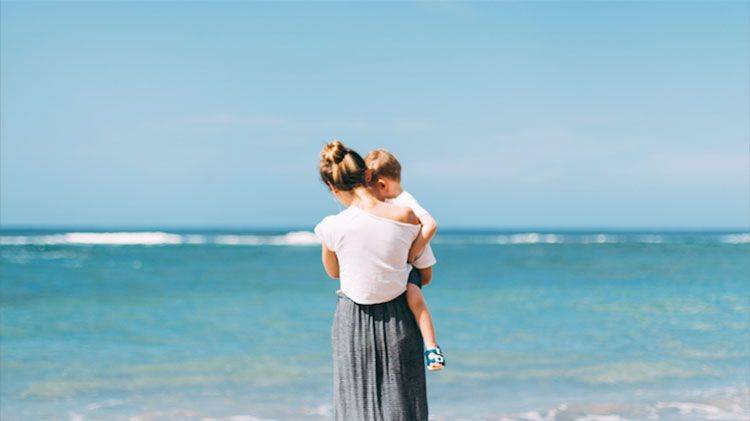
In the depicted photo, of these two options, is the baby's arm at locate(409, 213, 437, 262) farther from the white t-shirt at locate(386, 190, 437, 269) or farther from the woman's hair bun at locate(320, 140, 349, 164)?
the woman's hair bun at locate(320, 140, 349, 164)

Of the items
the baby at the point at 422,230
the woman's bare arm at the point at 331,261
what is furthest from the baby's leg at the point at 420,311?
the woman's bare arm at the point at 331,261

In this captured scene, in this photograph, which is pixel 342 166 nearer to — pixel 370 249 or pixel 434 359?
pixel 370 249

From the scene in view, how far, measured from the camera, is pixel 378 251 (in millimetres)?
3137

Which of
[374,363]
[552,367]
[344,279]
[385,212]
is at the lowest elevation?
[552,367]

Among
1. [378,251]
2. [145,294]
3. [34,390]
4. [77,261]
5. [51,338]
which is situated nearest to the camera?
[378,251]

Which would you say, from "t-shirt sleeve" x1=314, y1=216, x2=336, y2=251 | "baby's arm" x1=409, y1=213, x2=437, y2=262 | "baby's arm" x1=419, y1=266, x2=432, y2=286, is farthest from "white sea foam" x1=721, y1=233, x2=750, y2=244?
"t-shirt sleeve" x1=314, y1=216, x2=336, y2=251

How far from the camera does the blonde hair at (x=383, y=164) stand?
318 centimetres

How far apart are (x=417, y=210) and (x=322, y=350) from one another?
19.2ft

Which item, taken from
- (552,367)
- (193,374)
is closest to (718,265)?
(552,367)

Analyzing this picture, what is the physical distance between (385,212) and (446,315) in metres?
8.89

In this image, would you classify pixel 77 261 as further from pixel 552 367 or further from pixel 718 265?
pixel 552 367

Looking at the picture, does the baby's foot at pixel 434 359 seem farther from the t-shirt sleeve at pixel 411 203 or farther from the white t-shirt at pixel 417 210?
the t-shirt sleeve at pixel 411 203

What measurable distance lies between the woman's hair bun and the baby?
0.41ft

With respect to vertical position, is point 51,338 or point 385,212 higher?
point 385,212
